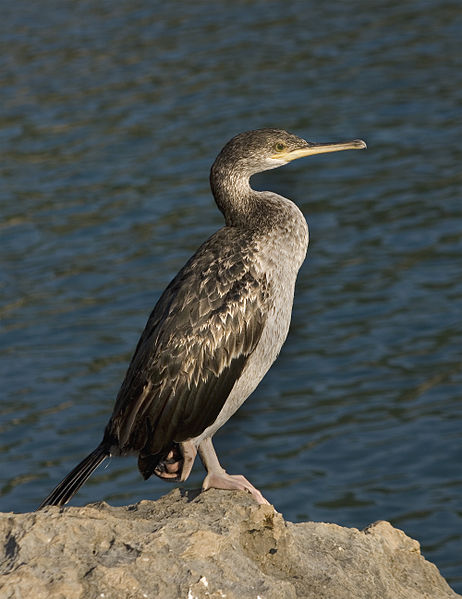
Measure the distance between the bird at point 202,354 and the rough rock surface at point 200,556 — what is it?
535mm

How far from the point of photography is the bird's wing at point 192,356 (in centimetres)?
634

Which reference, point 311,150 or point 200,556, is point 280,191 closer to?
point 311,150

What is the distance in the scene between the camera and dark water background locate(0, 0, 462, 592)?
911 centimetres

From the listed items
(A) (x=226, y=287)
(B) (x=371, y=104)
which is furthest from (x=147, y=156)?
(A) (x=226, y=287)

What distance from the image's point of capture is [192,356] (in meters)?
6.37

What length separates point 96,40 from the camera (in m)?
19.1

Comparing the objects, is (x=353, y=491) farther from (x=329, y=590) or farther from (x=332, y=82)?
(x=332, y=82)

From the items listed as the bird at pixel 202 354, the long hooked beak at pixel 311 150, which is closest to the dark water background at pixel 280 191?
the bird at pixel 202 354

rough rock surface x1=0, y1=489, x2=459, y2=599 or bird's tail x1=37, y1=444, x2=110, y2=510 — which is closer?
rough rock surface x1=0, y1=489, x2=459, y2=599

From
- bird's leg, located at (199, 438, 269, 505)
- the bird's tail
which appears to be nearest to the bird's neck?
Result: bird's leg, located at (199, 438, 269, 505)

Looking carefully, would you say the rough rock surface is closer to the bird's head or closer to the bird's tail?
the bird's tail

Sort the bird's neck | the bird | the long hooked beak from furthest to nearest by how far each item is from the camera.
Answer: the long hooked beak < the bird's neck < the bird

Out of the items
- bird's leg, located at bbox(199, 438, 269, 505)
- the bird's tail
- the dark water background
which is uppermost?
the bird's tail

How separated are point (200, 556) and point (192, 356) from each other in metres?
1.60
